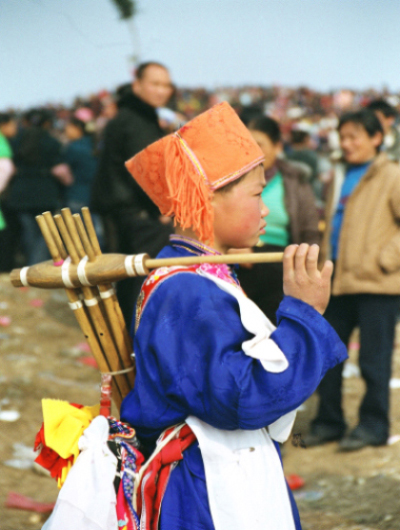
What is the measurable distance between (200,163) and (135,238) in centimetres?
226

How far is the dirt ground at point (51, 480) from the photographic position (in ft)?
11.2

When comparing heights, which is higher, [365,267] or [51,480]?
[365,267]

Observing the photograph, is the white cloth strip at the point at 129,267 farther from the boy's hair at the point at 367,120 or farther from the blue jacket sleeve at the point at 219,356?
the boy's hair at the point at 367,120

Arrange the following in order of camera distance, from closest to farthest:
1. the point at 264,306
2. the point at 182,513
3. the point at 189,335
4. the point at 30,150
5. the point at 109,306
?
the point at 189,335 < the point at 182,513 < the point at 109,306 < the point at 264,306 < the point at 30,150

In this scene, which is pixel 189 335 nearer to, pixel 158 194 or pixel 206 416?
pixel 206 416

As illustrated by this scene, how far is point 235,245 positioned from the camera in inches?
79.5

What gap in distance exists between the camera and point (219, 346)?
162 centimetres

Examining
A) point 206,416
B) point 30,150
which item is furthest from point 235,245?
point 30,150

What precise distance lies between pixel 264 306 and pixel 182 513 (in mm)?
1842

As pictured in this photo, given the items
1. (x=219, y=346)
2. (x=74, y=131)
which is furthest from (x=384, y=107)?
(x=219, y=346)

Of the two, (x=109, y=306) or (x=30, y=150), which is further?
(x=30, y=150)

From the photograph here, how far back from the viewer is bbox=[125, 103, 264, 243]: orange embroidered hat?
6.14 feet

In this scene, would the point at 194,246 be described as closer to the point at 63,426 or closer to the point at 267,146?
the point at 63,426

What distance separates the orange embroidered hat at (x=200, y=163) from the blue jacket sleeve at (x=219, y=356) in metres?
0.22
